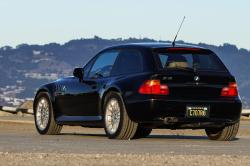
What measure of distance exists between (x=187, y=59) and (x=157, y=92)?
1.02 m

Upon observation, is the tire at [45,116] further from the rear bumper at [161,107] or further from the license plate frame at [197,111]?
the license plate frame at [197,111]

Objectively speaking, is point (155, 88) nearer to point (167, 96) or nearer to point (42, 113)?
point (167, 96)

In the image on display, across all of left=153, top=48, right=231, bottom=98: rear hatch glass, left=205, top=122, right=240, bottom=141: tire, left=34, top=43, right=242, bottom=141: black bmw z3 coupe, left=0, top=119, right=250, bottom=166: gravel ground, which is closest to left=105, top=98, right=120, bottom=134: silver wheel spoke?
left=34, top=43, right=242, bottom=141: black bmw z3 coupe

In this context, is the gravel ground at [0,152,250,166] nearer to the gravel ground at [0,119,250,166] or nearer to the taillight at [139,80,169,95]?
the gravel ground at [0,119,250,166]

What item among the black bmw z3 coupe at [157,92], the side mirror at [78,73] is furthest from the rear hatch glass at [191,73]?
the side mirror at [78,73]

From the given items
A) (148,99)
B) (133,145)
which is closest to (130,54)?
(148,99)

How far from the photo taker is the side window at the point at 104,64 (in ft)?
33.2

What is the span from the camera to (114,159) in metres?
6.16

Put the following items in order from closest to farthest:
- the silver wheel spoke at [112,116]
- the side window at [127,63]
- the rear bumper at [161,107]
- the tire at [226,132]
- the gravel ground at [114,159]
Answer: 1. the gravel ground at [114,159]
2. the rear bumper at [161,107]
3. the silver wheel spoke at [112,116]
4. the side window at [127,63]
5. the tire at [226,132]

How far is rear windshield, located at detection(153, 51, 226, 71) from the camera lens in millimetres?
9188

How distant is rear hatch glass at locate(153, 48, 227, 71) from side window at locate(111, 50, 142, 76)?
373mm

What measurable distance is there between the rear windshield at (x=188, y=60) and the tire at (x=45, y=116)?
2874mm

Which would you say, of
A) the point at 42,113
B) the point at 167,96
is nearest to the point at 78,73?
the point at 42,113

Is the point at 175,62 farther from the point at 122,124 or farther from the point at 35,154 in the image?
the point at 35,154
